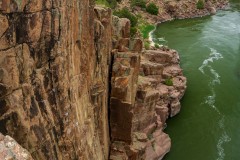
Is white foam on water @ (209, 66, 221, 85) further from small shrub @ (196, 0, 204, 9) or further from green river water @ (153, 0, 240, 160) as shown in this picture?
small shrub @ (196, 0, 204, 9)

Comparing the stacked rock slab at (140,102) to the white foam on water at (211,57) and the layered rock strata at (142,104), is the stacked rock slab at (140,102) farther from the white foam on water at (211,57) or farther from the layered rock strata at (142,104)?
the white foam on water at (211,57)

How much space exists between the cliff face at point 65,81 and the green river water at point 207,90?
426 inches

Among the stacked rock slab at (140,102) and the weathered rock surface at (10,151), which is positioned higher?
the weathered rock surface at (10,151)

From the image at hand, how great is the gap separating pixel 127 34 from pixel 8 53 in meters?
18.1

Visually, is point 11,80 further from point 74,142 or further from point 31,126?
point 74,142

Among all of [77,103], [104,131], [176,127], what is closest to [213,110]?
[176,127]

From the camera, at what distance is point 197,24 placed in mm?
80562

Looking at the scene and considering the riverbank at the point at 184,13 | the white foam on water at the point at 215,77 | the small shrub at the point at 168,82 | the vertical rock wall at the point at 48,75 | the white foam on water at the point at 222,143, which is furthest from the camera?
the riverbank at the point at 184,13

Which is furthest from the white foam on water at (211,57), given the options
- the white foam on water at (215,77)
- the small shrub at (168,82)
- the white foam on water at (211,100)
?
the small shrub at (168,82)

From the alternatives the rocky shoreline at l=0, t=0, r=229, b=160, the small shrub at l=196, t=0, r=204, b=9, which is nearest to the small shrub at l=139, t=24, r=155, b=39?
the small shrub at l=196, t=0, r=204, b=9

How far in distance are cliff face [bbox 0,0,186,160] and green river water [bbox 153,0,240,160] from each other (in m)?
10.8

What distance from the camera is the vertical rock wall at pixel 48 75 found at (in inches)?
619

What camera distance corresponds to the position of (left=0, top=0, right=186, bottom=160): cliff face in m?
15.9

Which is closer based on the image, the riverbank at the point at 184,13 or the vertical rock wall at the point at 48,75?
the vertical rock wall at the point at 48,75
